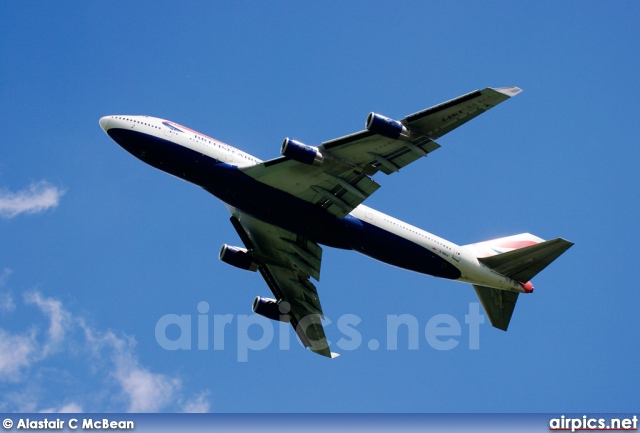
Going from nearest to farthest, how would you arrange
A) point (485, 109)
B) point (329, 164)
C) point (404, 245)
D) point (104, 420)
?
point (104, 420) → point (485, 109) → point (329, 164) → point (404, 245)

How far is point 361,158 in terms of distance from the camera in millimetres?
44438

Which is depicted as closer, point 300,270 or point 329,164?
point 329,164

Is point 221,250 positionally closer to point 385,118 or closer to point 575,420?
point 385,118

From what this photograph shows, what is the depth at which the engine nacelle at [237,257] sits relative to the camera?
54625 millimetres

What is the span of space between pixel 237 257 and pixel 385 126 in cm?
1810

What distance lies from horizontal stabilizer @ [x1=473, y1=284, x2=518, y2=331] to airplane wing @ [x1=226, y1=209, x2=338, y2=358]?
11.4 meters

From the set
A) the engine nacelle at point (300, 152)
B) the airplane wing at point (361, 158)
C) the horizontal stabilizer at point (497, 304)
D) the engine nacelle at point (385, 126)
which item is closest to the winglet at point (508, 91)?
the airplane wing at point (361, 158)

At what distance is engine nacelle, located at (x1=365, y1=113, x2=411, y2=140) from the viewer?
135 feet

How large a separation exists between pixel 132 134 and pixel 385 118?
15401mm

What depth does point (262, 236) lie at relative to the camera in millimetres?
53906

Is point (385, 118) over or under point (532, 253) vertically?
over

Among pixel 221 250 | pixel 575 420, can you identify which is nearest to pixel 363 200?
pixel 221 250

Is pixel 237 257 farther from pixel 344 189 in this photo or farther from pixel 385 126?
pixel 385 126

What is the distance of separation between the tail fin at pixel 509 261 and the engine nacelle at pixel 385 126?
12.7 metres
